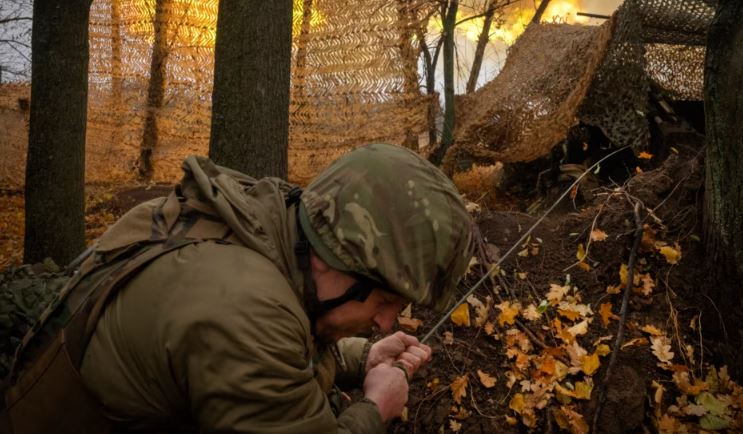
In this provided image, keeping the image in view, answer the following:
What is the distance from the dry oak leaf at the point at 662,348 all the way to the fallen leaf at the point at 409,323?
1.36 meters

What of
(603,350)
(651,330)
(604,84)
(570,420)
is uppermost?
(604,84)

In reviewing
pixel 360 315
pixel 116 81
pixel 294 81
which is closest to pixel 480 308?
pixel 360 315

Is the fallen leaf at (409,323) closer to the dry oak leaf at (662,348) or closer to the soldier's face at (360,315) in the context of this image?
the dry oak leaf at (662,348)

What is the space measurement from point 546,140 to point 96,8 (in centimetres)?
671

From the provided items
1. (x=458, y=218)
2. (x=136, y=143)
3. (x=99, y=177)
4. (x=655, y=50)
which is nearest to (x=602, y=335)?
(x=458, y=218)

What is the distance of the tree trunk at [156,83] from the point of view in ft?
25.5

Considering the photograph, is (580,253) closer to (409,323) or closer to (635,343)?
(635,343)

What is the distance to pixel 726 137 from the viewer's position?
2906 mm

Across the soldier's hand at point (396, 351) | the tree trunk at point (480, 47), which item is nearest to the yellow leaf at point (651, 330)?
the soldier's hand at point (396, 351)

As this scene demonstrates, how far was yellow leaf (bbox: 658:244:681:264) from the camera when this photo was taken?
342 cm

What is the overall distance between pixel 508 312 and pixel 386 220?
7.09ft

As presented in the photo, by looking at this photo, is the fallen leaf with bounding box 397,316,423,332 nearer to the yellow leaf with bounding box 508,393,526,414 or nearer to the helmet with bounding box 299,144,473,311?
the yellow leaf with bounding box 508,393,526,414

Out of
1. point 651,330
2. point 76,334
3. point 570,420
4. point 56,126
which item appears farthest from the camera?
point 56,126

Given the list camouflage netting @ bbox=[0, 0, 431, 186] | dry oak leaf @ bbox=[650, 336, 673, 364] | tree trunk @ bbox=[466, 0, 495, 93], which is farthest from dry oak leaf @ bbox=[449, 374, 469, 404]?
tree trunk @ bbox=[466, 0, 495, 93]
